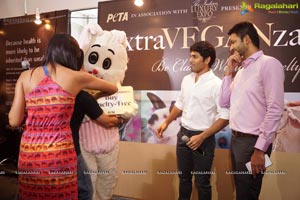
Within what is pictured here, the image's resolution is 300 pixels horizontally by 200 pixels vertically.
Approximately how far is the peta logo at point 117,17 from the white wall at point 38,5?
9.1 inches

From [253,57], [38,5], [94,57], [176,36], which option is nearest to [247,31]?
[253,57]

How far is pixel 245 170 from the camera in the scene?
1.54 m

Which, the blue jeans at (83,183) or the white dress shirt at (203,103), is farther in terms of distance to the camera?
the white dress shirt at (203,103)

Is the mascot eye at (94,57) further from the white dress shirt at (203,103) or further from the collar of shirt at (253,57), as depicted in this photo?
the collar of shirt at (253,57)

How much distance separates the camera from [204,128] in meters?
1.98

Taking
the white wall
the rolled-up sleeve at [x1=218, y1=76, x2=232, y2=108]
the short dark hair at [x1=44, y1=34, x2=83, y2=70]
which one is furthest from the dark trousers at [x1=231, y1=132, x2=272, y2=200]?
the white wall

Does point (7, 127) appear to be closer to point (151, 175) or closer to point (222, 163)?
point (151, 175)

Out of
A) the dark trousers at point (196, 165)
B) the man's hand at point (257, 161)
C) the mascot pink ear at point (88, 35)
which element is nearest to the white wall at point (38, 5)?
the mascot pink ear at point (88, 35)

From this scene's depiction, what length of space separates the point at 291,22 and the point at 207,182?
137cm

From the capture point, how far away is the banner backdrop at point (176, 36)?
2.07 meters

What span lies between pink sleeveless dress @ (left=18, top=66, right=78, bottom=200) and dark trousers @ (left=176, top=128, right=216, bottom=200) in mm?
985

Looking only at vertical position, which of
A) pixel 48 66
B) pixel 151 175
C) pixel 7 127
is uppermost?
pixel 48 66

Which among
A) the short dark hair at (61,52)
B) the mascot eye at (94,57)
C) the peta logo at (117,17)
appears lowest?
the short dark hair at (61,52)

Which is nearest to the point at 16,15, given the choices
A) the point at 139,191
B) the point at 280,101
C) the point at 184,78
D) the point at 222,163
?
the point at 184,78
